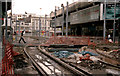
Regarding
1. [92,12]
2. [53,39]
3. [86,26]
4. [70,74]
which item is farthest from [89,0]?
[70,74]

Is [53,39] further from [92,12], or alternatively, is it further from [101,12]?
[92,12]

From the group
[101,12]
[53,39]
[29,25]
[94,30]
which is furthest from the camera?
[29,25]

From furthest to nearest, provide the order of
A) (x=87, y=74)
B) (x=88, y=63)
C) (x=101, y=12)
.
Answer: (x=101, y=12) < (x=88, y=63) < (x=87, y=74)

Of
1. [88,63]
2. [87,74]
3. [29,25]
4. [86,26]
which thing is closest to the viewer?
[87,74]

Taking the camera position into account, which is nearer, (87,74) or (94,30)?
(87,74)

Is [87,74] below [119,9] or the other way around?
below

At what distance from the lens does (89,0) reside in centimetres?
4656

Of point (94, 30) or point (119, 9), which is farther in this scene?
point (94, 30)

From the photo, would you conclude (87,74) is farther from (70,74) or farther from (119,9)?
(119,9)

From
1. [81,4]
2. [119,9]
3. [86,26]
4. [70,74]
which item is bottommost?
[70,74]

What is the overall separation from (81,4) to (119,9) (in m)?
14.1

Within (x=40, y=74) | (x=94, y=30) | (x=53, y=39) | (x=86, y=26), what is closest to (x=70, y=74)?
(x=40, y=74)

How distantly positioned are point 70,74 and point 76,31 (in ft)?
208

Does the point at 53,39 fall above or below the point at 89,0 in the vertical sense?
below
